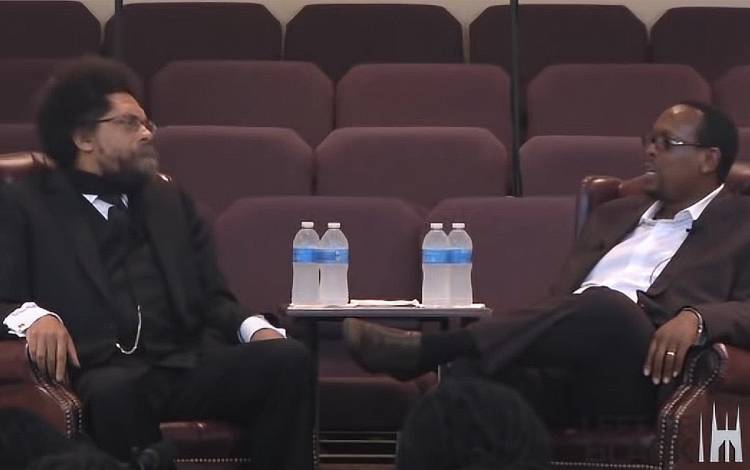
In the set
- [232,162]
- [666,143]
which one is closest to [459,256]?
[666,143]

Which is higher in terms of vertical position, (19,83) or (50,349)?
(19,83)

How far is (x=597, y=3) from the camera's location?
227 inches

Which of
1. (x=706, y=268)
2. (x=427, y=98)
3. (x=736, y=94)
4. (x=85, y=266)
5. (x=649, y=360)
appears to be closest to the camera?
(x=649, y=360)

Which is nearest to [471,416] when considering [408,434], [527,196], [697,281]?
[408,434]

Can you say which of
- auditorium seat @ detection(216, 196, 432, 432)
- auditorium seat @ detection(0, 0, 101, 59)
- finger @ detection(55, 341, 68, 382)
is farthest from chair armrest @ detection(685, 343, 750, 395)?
auditorium seat @ detection(0, 0, 101, 59)

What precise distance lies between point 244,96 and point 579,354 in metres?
1.98

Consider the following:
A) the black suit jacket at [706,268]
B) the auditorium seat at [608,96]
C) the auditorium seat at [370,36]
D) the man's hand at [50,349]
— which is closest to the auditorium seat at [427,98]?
the auditorium seat at [608,96]

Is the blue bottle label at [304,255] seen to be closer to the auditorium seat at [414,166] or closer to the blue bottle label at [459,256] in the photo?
the blue bottle label at [459,256]

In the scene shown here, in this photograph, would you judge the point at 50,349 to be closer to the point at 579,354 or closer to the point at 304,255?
the point at 304,255

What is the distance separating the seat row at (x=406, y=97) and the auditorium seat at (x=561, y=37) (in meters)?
0.41

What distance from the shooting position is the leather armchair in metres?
2.92

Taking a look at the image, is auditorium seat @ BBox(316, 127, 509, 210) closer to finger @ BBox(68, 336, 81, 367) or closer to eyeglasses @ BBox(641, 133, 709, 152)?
eyeglasses @ BBox(641, 133, 709, 152)

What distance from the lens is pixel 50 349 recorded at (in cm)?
293

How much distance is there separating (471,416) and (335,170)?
7.52ft
